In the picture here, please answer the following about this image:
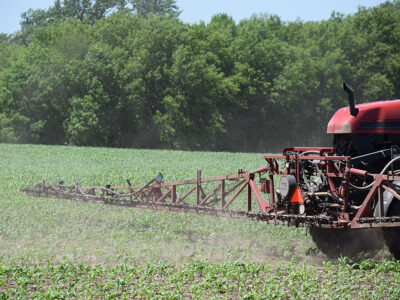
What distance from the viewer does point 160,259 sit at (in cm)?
779

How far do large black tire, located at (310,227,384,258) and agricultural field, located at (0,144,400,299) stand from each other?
0.18 meters

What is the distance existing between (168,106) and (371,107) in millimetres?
45383

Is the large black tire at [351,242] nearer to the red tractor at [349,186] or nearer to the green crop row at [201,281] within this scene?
the red tractor at [349,186]

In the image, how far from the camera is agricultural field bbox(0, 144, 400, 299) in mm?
5957

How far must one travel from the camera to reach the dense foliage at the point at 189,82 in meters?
51.5

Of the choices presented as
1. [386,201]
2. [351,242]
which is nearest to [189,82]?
[351,242]

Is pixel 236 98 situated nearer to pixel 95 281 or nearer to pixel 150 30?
pixel 150 30

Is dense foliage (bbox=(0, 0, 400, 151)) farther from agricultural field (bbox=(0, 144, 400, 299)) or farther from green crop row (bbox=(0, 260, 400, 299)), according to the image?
green crop row (bbox=(0, 260, 400, 299))

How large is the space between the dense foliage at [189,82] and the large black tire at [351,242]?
4267 cm

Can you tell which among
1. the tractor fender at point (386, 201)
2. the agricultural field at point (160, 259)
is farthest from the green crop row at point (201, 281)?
the tractor fender at point (386, 201)

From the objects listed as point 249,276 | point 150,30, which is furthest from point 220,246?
point 150,30

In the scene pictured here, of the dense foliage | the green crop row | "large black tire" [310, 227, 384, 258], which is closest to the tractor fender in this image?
the green crop row

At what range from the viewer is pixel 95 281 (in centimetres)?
633

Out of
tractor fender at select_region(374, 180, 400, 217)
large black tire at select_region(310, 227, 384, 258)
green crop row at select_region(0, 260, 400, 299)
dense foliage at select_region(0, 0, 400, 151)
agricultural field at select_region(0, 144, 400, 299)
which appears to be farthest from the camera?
dense foliage at select_region(0, 0, 400, 151)
